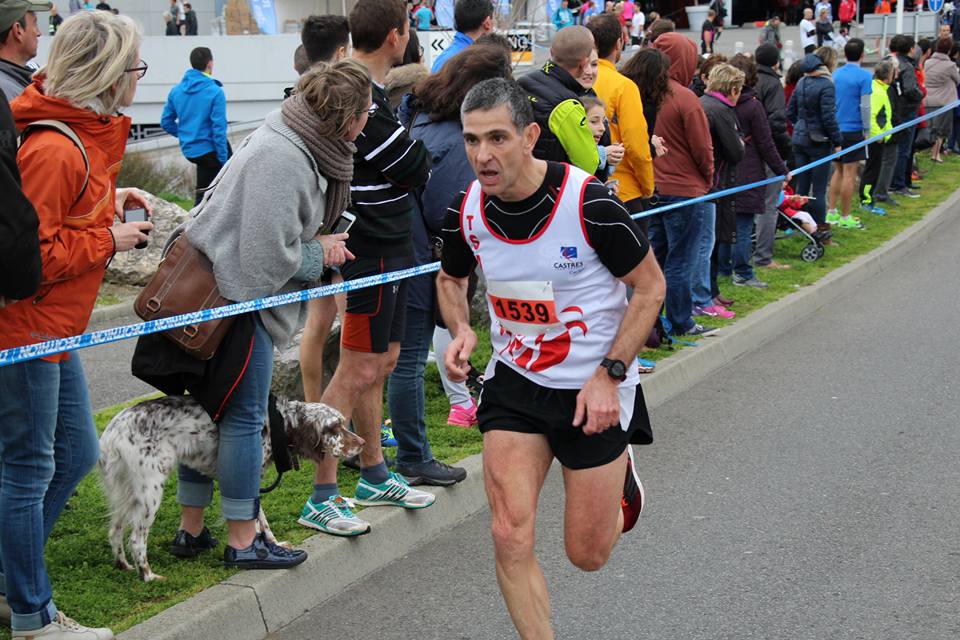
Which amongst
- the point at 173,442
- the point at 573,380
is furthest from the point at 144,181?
the point at 573,380

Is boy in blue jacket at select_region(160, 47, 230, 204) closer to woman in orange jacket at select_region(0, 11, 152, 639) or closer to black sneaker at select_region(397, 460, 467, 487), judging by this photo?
black sneaker at select_region(397, 460, 467, 487)

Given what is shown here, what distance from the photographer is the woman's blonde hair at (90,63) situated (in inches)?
162

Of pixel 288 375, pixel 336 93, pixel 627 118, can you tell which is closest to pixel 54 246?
pixel 336 93

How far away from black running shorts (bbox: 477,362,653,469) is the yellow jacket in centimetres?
443

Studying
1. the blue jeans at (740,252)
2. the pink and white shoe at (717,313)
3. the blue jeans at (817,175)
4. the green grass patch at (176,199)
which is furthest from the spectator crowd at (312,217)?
the green grass patch at (176,199)

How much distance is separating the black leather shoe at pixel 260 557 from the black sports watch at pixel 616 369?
5.65 feet

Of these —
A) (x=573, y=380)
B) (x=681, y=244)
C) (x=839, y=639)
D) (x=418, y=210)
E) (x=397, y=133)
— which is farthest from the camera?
(x=681, y=244)

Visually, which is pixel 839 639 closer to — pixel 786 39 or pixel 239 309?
pixel 239 309

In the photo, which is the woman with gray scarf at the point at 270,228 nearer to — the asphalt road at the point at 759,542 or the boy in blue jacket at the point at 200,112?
the asphalt road at the point at 759,542

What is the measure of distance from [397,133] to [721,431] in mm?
3218

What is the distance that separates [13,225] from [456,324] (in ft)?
5.17

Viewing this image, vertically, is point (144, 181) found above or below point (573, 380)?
below

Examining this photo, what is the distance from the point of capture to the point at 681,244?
9.67 meters

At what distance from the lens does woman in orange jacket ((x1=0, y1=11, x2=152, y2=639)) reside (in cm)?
402
